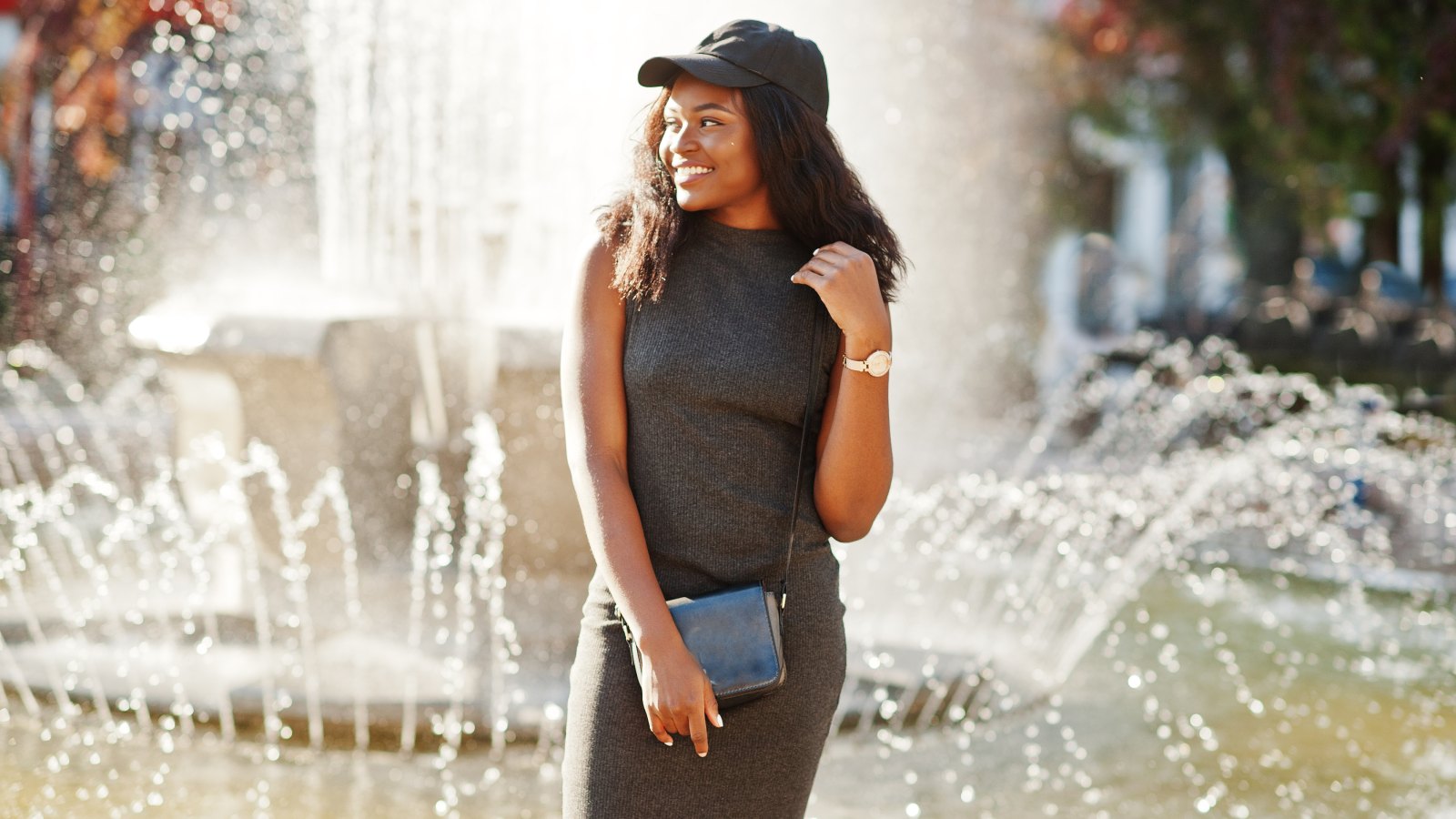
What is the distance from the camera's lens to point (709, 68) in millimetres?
1817

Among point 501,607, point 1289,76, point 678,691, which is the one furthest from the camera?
point 1289,76

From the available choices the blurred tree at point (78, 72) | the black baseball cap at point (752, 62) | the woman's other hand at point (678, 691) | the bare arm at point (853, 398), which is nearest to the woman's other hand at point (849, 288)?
the bare arm at point (853, 398)

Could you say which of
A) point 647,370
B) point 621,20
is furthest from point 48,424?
point 647,370

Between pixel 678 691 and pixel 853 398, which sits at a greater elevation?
pixel 853 398

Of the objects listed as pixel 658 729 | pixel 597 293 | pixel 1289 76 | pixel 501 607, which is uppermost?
pixel 1289 76

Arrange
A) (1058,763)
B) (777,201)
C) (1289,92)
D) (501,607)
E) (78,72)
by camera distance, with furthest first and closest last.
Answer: (78,72) < (1289,92) < (501,607) < (1058,763) < (777,201)

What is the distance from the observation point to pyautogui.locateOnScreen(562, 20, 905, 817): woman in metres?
1.80

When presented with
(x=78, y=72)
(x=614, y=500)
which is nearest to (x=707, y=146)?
(x=614, y=500)

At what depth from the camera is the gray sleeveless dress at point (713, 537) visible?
70.6 inches

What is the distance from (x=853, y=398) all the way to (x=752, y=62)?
45 cm

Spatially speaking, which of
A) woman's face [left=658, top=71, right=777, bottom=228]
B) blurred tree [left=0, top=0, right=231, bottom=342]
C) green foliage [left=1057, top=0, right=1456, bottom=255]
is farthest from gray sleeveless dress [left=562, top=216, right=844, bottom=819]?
blurred tree [left=0, top=0, right=231, bottom=342]

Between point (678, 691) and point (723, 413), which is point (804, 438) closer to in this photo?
point (723, 413)

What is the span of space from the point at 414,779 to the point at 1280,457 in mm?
6606

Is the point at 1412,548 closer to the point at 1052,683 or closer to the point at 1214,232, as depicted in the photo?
the point at 1052,683
